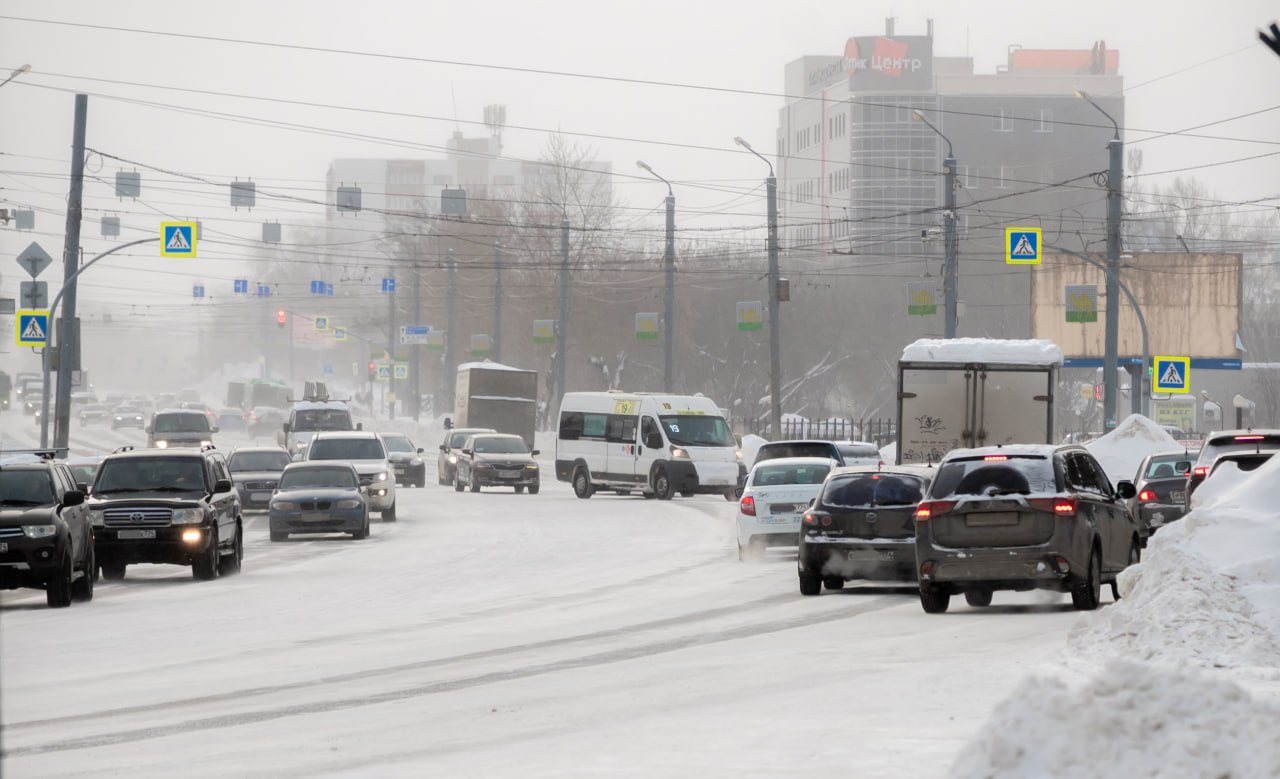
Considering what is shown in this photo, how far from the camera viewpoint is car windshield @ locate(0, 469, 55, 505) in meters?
19.9

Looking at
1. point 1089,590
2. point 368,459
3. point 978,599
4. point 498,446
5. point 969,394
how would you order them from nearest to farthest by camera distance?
1. point 1089,590
2. point 978,599
3. point 969,394
4. point 368,459
5. point 498,446

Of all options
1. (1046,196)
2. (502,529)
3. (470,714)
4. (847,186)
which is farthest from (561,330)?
(847,186)

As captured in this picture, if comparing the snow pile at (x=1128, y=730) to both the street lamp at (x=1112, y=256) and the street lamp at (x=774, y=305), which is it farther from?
the street lamp at (x=774, y=305)

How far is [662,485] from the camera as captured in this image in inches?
1721

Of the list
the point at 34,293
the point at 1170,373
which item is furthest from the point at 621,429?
the point at 34,293

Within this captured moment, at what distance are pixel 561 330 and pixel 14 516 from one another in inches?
2021

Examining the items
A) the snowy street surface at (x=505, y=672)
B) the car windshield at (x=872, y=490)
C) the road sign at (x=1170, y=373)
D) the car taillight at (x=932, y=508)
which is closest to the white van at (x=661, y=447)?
the road sign at (x=1170, y=373)

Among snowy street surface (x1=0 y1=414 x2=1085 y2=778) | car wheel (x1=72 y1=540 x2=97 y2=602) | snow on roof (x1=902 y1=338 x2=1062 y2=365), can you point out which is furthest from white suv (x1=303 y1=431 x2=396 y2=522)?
car wheel (x1=72 y1=540 x2=97 y2=602)

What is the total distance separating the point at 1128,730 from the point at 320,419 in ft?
156

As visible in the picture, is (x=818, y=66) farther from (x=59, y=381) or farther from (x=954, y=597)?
(x=954, y=597)

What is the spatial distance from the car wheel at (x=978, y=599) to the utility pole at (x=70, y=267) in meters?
26.6

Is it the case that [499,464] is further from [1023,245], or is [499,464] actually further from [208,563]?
[208,563]

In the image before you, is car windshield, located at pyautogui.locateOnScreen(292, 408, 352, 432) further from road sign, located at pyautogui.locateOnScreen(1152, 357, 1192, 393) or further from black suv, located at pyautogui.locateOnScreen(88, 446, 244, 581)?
black suv, located at pyautogui.locateOnScreen(88, 446, 244, 581)

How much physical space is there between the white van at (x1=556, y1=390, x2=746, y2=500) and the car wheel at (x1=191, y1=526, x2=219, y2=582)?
20287mm
